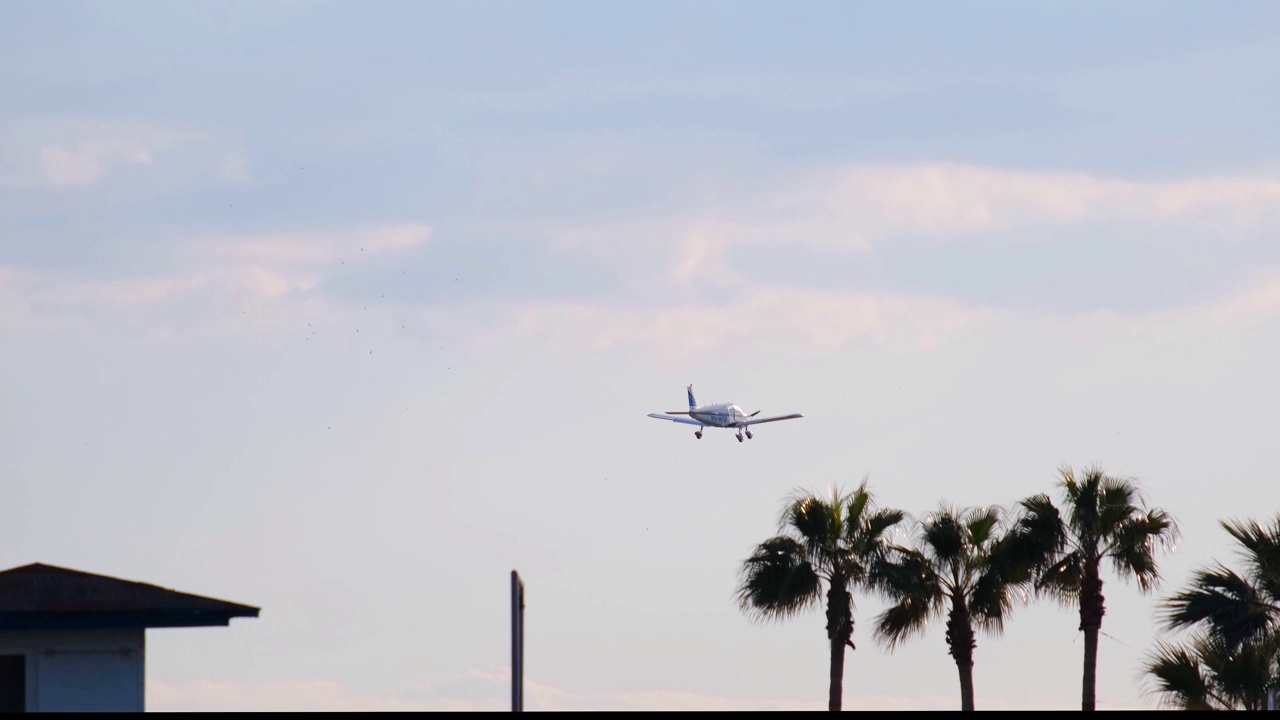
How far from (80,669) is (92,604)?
0.82m

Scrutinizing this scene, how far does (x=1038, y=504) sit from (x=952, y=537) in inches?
76.8

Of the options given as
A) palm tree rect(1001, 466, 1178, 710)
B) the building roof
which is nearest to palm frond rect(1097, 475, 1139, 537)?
palm tree rect(1001, 466, 1178, 710)

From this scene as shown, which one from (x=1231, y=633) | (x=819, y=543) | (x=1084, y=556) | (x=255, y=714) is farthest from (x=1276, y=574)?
(x=255, y=714)

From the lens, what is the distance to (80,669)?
85.9 ft

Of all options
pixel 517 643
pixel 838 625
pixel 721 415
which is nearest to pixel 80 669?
pixel 517 643

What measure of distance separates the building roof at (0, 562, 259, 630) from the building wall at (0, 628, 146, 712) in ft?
0.78

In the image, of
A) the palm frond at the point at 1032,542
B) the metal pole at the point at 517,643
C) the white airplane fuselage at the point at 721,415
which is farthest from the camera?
the white airplane fuselage at the point at 721,415

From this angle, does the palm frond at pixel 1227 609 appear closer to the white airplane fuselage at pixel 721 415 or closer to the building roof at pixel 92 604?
the building roof at pixel 92 604

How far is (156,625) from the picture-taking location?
26.3 metres

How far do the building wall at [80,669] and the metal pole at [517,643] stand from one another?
28.4ft

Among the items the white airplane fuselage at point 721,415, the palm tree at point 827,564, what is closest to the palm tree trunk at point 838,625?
the palm tree at point 827,564

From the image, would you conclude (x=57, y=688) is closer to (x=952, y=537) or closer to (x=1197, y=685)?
(x=1197, y=685)

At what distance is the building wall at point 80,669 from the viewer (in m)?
25.9

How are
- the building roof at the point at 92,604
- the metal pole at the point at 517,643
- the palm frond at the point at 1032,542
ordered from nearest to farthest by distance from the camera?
1. the metal pole at the point at 517,643
2. the building roof at the point at 92,604
3. the palm frond at the point at 1032,542
